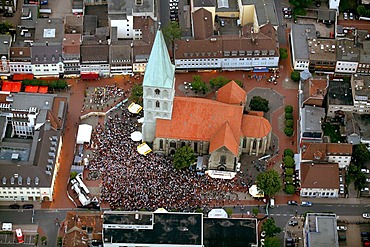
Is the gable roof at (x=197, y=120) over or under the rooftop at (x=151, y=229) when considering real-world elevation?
over

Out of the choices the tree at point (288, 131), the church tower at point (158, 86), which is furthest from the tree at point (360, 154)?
the church tower at point (158, 86)

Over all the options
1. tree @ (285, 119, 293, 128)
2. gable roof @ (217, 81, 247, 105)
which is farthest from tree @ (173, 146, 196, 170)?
tree @ (285, 119, 293, 128)

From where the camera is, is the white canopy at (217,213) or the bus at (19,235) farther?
the white canopy at (217,213)

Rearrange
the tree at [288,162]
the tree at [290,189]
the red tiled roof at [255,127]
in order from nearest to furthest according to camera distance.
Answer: the tree at [290,189]
the tree at [288,162]
the red tiled roof at [255,127]

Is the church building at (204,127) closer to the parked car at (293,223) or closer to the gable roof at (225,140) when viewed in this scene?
the gable roof at (225,140)

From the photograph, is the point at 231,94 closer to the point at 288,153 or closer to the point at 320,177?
the point at 288,153

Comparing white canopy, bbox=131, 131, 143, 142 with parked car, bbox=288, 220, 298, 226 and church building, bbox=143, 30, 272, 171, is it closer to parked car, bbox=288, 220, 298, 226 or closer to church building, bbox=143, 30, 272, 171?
church building, bbox=143, 30, 272, 171
